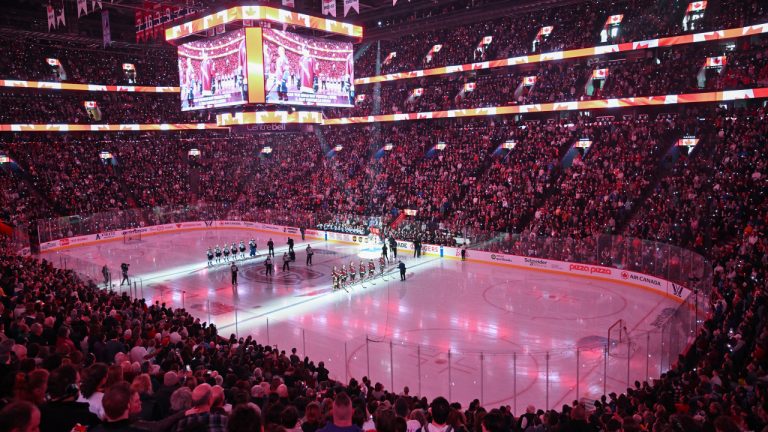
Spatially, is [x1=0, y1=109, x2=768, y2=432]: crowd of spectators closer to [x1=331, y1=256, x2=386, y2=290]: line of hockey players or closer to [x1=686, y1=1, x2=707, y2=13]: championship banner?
[x1=331, y1=256, x2=386, y2=290]: line of hockey players

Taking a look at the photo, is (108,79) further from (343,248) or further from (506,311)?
(506,311)

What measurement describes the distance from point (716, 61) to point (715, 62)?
0.28 feet

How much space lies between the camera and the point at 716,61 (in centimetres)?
2922

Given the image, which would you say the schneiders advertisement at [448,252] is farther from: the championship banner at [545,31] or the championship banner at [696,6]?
the championship banner at [696,6]

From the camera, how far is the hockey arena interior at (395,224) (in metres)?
8.30

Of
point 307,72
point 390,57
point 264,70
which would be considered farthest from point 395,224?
point 390,57

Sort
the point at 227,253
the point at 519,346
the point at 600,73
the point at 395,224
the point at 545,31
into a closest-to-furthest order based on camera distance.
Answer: the point at 519,346 → the point at 227,253 → the point at 395,224 → the point at 600,73 → the point at 545,31

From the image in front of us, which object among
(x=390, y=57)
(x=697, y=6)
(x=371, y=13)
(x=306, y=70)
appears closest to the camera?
(x=306, y=70)

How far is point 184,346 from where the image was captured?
1054cm

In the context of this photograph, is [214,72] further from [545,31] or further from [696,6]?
[696,6]

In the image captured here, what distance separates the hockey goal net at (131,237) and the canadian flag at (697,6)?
36.8 meters

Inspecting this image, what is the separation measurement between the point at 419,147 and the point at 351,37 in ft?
41.3

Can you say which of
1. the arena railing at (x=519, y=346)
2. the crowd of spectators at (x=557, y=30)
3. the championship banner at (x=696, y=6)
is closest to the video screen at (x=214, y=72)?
the arena railing at (x=519, y=346)

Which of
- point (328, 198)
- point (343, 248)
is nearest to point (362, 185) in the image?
point (328, 198)
